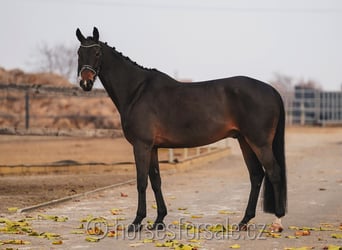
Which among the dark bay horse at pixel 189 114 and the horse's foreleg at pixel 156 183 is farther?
the horse's foreleg at pixel 156 183

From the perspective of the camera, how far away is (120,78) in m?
8.63

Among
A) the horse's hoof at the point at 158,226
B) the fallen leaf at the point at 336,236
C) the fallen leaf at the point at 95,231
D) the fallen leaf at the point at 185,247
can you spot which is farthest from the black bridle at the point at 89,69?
the fallen leaf at the point at 336,236

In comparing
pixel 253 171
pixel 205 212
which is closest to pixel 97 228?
pixel 253 171

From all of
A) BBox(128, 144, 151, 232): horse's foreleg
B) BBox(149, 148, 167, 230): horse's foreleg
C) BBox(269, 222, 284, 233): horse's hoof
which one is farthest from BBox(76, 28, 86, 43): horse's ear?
BBox(269, 222, 284, 233): horse's hoof

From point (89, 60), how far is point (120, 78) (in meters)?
0.53

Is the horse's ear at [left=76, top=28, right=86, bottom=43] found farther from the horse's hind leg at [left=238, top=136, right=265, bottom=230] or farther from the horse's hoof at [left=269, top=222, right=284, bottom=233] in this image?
the horse's hoof at [left=269, top=222, right=284, bottom=233]

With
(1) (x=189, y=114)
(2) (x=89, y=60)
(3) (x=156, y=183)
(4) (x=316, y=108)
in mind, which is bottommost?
(3) (x=156, y=183)

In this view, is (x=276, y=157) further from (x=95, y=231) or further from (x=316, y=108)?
(x=316, y=108)

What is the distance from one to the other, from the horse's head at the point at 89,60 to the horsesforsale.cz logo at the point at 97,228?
1.79 metres

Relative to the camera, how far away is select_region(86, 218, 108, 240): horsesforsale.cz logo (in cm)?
781

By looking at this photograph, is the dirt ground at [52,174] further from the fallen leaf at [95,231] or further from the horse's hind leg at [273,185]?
the horse's hind leg at [273,185]

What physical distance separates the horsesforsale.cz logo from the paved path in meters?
0.01

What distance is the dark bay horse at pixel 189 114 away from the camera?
8.23 m

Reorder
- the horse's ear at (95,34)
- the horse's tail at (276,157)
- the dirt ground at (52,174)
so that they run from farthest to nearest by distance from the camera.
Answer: the dirt ground at (52,174)
the horse's tail at (276,157)
the horse's ear at (95,34)
